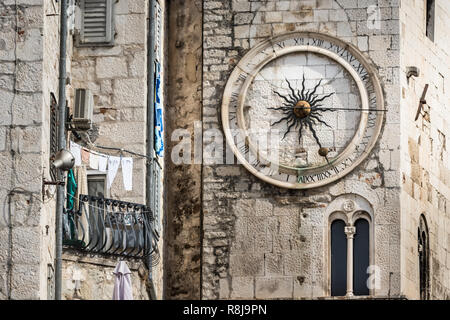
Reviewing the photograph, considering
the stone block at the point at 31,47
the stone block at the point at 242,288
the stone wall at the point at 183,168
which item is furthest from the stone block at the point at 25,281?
the stone block at the point at 242,288

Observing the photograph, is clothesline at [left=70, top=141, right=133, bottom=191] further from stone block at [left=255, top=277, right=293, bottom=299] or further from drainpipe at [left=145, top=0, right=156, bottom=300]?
stone block at [left=255, top=277, right=293, bottom=299]

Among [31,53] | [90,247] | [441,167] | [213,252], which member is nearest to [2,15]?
[31,53]

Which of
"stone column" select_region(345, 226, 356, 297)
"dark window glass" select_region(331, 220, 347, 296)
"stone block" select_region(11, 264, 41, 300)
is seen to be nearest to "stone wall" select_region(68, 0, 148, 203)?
"dark window glass" select_region(331, 220, 347, 296)

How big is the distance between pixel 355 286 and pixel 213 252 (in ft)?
7.77

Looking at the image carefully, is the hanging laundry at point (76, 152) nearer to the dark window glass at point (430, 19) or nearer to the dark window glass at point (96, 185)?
the dark window glass at point (96, 185)

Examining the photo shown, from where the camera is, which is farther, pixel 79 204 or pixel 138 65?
pixel 138 65

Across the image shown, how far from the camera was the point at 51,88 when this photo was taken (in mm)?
36219

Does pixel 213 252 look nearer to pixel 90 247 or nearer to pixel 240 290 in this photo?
pixel 240 290

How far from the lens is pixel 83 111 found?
37.8 m

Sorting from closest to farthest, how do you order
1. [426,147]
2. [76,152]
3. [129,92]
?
[76,152], [129,92], [426,147]

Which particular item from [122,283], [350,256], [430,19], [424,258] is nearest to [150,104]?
[122,283]

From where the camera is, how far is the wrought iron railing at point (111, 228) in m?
36.7

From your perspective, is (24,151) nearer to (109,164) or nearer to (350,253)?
(109,164)

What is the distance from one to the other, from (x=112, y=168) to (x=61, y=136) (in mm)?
1880
